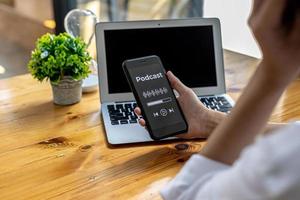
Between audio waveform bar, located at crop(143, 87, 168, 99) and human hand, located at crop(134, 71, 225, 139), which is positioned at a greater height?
audio waveform bar, located at crop(143, 87, 168, 99)

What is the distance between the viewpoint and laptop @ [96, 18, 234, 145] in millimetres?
1203

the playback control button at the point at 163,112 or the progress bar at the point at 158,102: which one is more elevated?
the progress bar at the point at 158,102

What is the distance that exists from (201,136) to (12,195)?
412 mm

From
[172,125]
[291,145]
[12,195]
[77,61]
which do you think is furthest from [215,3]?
[291,145]

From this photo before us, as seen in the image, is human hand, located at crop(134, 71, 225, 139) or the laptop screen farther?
the laptop screen

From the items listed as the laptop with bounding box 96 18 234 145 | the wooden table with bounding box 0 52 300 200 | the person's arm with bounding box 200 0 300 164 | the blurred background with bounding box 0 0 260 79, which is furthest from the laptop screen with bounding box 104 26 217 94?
the blurred background with bounding box 0 0 260 79

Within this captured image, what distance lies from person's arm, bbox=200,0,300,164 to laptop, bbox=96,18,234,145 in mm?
503

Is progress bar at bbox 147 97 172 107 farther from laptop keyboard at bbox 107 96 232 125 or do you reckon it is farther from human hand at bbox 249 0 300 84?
human hand at bbox 249 0 300 84

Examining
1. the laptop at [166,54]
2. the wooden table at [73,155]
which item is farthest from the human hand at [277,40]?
the laptop at [166,54]

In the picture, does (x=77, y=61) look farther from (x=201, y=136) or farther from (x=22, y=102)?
(x=201, y=136)

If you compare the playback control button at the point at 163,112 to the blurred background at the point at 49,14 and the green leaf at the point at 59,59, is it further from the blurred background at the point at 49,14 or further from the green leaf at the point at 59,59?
the blurred background at the point at 49,14

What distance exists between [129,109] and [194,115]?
7.0 inches

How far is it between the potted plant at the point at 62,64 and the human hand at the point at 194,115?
0.75 ft

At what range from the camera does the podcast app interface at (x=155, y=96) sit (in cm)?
104
